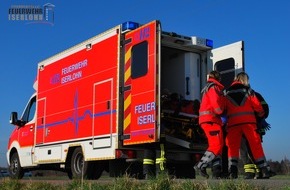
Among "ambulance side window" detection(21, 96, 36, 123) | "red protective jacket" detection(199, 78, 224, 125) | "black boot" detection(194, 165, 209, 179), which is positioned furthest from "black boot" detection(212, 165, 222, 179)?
"ambulance side window" detection(21, 96, 36, 123)

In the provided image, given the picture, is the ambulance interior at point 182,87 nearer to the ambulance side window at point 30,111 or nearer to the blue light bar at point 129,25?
the blue light bar at point 129,25

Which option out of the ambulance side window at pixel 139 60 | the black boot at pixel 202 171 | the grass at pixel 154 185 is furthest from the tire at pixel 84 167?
the black boot at pixel 202 171

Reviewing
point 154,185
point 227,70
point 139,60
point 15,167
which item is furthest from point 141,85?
point 15,167

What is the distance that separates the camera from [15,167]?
13906 millimetres

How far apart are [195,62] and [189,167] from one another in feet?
7.85

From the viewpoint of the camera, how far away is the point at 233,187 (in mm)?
4898

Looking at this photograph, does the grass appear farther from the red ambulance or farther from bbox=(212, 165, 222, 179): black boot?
bbox=(212, 165, 222, 179): black boot

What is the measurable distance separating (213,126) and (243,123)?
21.2 inches

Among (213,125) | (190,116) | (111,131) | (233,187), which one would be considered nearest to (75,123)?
(111,131)

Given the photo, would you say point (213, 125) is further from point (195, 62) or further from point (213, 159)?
point (195, 62)

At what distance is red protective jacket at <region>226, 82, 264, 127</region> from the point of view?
8156 millimetres

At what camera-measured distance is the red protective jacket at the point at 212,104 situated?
7.94 metres

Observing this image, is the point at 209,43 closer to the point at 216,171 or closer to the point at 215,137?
the point at 215,137

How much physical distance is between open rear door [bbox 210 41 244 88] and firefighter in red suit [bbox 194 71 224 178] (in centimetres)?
179
